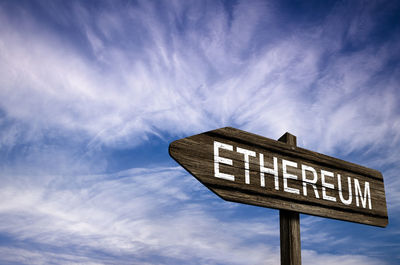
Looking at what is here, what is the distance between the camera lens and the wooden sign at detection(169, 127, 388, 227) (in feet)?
9.65

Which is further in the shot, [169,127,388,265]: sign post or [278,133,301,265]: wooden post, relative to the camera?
[278,133,301,265]: wooden post

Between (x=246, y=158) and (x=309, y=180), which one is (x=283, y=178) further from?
(x=246, y=158)

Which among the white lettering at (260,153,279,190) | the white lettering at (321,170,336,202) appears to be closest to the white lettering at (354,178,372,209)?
the white lettering at (321,170,336,202)

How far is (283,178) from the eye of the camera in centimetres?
331

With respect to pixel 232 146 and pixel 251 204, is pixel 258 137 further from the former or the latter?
pixel 251 204

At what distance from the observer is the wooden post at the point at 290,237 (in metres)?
3.21

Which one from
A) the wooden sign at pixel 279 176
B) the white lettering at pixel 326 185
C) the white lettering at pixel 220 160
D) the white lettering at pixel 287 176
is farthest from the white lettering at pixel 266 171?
the white lettering at pixel 326 185

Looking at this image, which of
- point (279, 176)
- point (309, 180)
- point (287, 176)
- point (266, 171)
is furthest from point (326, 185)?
point (266, 171)

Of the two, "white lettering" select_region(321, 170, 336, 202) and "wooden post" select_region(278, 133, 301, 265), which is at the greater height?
"white lettering" select_region(321, 170, 336, 202)

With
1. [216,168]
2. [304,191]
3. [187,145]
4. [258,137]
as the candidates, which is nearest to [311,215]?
[304,191]

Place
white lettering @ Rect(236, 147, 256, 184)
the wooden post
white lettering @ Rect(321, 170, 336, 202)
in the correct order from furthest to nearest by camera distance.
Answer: white lettering @ Rect(321, 170, 336, 202), the wooden post, white lettering @ Rect(236, 147, 256, 184)

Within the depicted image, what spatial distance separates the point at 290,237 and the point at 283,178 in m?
0.61

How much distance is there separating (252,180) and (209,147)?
0.56 m

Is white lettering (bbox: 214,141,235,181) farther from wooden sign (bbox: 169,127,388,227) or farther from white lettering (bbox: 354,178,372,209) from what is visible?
white lettering (bbox: 354,178,372,209)
